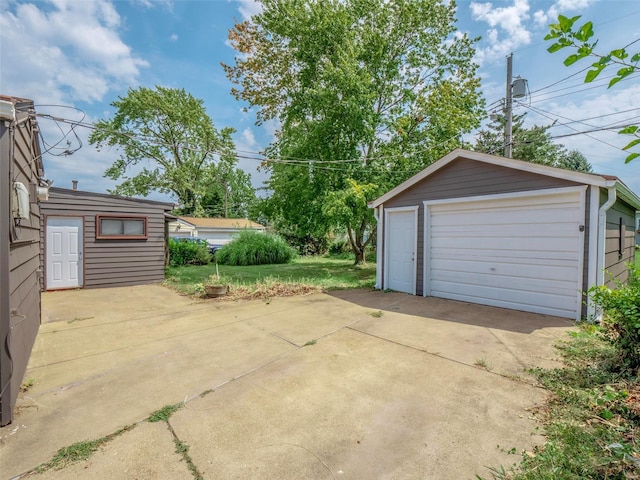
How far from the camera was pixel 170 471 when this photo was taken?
75.1 inches

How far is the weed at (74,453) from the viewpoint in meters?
1.97

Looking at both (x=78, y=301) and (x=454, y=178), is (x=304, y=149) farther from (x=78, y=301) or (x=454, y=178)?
(x=78, y=301)

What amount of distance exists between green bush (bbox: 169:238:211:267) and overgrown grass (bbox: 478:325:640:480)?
45.3 ft

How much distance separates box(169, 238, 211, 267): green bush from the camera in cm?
1381

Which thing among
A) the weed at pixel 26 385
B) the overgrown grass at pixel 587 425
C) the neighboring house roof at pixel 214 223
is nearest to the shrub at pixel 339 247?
the neighboring house roof at pixel 214 223

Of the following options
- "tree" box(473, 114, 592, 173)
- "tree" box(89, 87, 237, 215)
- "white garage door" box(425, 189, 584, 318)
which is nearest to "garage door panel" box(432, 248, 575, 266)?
"white garage door" box(425, 189, 584, 318)

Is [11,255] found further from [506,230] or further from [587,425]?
[506,230]

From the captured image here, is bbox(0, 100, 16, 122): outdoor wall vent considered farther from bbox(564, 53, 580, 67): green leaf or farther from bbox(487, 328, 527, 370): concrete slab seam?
bbox(487, 328, 527, 370): concrete slab seam

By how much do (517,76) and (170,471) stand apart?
41.4ft

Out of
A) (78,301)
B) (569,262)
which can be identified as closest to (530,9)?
(569,262)

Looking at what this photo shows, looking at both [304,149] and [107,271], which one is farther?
[304,149]

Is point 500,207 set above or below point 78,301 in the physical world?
above

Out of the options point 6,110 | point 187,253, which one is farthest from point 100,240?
point 6,110

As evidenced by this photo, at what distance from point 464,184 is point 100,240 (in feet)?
32.2
